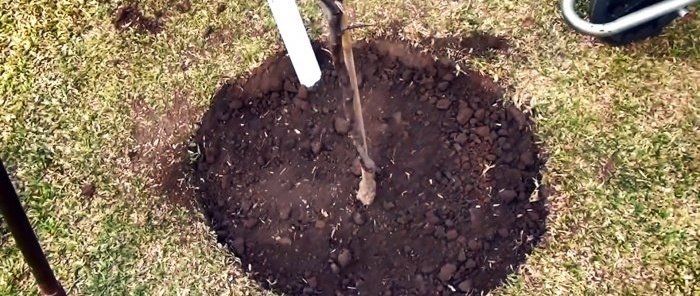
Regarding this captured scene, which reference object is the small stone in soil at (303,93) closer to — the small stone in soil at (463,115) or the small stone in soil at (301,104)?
the small stone in soil at (301,104)

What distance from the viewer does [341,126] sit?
7.66 ft

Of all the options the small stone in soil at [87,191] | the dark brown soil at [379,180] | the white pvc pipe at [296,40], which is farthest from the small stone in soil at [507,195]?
the small stone in soil at [87,191]

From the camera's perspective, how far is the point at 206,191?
92.2 inches

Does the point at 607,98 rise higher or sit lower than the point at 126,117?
lower

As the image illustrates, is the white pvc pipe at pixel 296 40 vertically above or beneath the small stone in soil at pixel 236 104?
above

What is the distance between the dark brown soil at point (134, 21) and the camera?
104 inches

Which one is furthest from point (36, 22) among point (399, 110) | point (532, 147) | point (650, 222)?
point (650, 222)

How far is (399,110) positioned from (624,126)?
603mm

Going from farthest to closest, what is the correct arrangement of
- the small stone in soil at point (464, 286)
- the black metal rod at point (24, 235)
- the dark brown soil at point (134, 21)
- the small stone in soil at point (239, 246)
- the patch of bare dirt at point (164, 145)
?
the dark brown soil at point (134, 21) < the patch of bare dirt at point (164, 145) < the small stone in soil at point (239, 246) < the small stone in soil at point (464, 286) < the black metal rod at point (24, 235)

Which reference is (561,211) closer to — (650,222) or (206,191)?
(650,222)

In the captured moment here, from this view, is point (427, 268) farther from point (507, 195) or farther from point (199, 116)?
point (199, 116)

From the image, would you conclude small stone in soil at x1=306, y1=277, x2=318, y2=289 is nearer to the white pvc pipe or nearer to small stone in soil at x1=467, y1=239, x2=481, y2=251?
small stone in soil at x1=467, y1=239, x2=481, y2=251

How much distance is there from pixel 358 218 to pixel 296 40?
0.48 metres

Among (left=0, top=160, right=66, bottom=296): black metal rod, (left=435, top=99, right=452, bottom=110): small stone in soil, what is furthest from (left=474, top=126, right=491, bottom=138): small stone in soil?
(left=0, top=160, right=66, bottom=296): black metal rod
